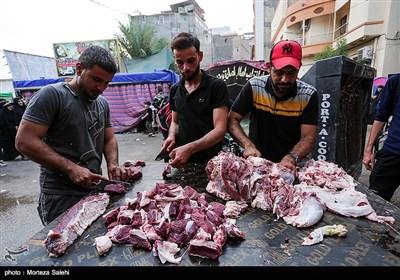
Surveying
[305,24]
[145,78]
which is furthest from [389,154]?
[305,24]

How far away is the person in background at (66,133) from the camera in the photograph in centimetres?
198

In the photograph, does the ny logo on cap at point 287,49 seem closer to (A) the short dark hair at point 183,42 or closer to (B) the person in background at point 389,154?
(A) the short dark hair at point 183,42

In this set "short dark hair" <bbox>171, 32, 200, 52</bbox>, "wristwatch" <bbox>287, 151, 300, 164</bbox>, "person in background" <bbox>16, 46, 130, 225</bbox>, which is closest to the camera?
"person in background" <bbox>16, 46, 130, 225</bbox>

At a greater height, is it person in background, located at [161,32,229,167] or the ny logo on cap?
the ny logo on cap

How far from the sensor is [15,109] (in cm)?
983

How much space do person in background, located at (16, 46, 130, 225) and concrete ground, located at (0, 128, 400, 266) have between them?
0.55 meters

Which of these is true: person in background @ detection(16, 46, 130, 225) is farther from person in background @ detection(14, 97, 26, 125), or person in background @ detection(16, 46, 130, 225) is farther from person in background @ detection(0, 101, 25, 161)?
person in background @ detection(14, 97, 26, 125)

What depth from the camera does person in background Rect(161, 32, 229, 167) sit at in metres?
2.70

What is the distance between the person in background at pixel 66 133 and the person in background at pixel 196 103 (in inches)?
31.8

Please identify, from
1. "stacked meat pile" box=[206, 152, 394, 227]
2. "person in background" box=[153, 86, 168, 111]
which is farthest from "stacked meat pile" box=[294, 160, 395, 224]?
"person in background" box=[153, 86, 168, 111]

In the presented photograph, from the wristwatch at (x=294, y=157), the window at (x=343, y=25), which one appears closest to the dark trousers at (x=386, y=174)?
the wristwatch at (x=294, y=157)

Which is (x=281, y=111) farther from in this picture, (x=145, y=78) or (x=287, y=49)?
(x=145, y=78)

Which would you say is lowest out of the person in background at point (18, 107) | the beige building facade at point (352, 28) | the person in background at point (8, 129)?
the person in background at point (8, 129)

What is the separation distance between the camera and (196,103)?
2.92 metres
